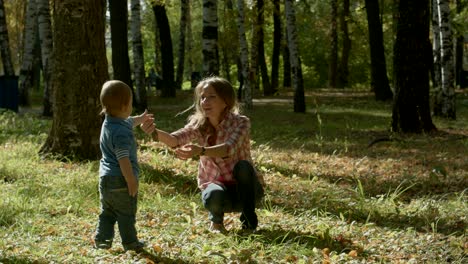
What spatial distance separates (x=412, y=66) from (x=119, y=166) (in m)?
9.13

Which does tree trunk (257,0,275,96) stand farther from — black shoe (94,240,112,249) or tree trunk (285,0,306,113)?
black shoe (94,240,112,249)

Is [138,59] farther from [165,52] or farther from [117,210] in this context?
[117,210]

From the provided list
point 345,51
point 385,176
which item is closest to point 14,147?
point 385,176

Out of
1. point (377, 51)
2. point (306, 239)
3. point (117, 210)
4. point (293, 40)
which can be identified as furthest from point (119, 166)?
point (377, 51)

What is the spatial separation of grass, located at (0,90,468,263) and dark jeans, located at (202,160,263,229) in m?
0.21

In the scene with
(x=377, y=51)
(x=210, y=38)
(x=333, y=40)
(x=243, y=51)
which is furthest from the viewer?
(x=333, y=40)

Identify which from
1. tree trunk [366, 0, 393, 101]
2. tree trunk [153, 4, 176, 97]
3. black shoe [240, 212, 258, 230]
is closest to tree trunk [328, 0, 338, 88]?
tree trunk [366, 0, 393, 101]

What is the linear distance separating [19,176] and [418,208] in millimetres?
4751

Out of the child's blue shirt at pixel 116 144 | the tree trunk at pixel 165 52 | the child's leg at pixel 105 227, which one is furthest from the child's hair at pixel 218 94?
the tree trunk at pixel 165 52

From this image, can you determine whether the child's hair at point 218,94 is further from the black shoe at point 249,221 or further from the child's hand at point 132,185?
the child's hand at point 132,185

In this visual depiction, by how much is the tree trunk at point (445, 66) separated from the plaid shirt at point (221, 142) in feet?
36.5

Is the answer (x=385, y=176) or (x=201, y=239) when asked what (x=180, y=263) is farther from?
(x=385, y=176)

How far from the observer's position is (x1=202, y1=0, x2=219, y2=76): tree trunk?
15188 mm

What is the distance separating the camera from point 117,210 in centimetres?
522
